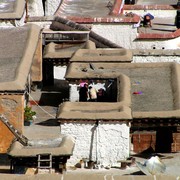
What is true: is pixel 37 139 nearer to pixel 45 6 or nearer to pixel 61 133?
pixel 61 133

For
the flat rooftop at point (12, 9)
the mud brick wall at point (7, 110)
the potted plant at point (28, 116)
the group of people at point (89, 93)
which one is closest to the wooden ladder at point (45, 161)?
the mud brick wall at point (7, 110)

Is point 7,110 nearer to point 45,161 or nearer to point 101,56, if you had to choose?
point 45,161

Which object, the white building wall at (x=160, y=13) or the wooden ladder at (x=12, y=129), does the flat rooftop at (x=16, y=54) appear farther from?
the white building wall at (x=160, y=13)

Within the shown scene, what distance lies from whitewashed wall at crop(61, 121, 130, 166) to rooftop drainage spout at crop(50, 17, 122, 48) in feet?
45.3

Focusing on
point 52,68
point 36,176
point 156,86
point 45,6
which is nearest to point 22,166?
point 36,176

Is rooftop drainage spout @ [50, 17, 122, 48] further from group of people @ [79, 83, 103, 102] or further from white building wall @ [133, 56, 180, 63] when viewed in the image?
group of people @ [79, 83, 103, 102]

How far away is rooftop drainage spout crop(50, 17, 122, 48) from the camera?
47.5m

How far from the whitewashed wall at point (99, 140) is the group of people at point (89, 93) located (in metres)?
4.15

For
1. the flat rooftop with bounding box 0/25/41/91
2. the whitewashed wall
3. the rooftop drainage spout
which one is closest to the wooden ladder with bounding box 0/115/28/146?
the flat rooftop with bounding box 0/25/41/91

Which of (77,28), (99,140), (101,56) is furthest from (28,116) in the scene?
(77,28)

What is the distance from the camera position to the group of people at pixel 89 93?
37.8m

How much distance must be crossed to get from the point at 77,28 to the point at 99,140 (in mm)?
16829

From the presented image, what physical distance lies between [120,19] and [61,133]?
741 inches

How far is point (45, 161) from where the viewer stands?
31859 millimetres
